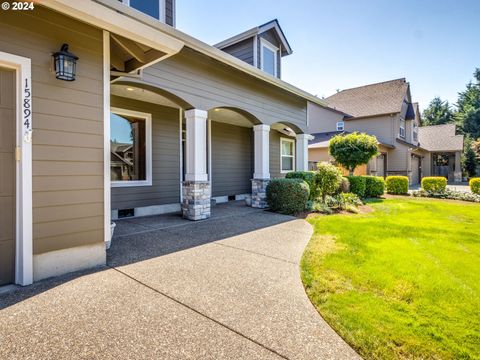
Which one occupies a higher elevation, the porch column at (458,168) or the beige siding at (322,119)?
the beige siding at (322,119)

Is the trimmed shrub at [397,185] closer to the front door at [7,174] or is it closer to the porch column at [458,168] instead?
the front door at [7,174]

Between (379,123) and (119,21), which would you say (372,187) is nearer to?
(379,123)

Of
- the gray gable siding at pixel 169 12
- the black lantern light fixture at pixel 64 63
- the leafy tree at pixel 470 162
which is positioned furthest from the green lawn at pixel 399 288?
the leafy tree at pixel 470 162

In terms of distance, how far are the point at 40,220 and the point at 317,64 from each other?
16439 millimetres

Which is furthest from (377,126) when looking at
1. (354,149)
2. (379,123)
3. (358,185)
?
(358,185)

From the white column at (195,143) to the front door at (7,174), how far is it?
374 centimetres

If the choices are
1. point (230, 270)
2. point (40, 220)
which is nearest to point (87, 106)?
point (40, 220)

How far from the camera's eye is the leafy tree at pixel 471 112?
34.8 meters

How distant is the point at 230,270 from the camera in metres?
3.65

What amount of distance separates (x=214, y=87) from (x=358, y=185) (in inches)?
328

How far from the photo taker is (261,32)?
397 inches

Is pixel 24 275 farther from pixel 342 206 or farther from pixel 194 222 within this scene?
pixel 342 206

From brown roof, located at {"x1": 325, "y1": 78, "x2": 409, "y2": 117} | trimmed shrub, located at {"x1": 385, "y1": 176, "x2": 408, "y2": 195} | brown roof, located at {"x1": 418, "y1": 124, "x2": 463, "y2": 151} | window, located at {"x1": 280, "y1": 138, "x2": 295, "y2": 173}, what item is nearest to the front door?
window, located at {"x1": 280, "y1": 138, "x2": 295, "y2": 173}

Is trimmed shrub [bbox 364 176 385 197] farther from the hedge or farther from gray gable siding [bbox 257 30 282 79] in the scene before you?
gray gable siding [bbox 257 30 282 79]
